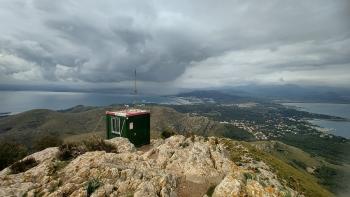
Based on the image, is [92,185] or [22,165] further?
[22,165]

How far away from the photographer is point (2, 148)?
1209 inches

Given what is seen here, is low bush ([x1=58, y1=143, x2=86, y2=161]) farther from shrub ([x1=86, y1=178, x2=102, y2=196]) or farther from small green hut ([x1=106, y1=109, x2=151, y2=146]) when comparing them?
shrub ([x1=86, y1=178, x2=102, y2=196])

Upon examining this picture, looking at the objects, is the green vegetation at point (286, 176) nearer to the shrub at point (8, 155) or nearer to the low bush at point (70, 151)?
the low bush at point (70, 151)

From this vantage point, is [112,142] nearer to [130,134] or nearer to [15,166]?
[130,134]

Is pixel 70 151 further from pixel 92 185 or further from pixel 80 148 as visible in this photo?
pixel 92 185

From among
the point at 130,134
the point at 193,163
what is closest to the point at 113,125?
the point at 130,134

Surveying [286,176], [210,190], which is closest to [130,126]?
[210,190]

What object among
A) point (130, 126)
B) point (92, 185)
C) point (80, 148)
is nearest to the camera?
point (92, 185)

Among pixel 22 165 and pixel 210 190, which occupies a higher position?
pixel 22 165

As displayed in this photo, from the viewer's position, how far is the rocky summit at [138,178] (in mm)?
14867

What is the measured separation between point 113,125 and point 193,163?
14254 millimetres

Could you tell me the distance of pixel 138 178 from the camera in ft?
53.4

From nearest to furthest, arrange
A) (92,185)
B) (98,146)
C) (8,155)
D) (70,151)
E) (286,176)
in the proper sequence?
(92,185), (70,151), (98,146), (286,176), (8,155)

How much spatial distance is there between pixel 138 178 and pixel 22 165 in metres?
10.6
